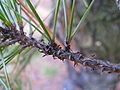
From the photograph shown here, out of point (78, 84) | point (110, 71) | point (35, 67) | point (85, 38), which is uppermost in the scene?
point (110, 71)

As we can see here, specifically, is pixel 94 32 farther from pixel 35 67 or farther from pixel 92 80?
pixel 35 67

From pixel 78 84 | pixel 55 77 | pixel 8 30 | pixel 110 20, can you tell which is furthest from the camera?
pixel 55 77

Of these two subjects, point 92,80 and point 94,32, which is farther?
point 92,80

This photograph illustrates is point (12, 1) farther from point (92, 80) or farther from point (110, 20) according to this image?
point (92, 80)

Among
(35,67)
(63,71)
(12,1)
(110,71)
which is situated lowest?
(63,71)

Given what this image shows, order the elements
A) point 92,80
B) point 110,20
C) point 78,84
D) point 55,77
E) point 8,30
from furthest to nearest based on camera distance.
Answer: point 55,77
point 78,84
point 92,80
point 110,20
point 8,30

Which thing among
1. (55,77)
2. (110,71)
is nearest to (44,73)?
(55,77)

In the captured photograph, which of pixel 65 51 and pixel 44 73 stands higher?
pixel 65 51

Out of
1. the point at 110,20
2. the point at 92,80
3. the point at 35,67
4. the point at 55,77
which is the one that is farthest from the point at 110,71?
the point at 35,67

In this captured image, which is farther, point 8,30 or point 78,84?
point 78,84
